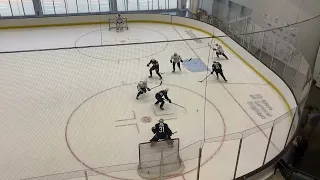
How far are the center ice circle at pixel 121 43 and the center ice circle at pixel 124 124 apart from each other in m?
1.16

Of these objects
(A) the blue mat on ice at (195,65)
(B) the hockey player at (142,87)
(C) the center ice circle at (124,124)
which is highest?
(B) the hockey player at (142,87)

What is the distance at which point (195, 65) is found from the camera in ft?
24.8

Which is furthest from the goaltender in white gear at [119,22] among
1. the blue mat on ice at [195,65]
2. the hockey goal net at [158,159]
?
the hockey goal net at [158,159]

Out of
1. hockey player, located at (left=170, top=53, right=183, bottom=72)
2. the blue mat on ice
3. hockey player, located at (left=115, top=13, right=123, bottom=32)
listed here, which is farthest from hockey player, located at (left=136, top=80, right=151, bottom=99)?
hockey player, located at (left=115, top=13, right=123, bottom=32)

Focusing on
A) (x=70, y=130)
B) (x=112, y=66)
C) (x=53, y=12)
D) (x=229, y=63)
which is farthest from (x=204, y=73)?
(x=53, y=12)

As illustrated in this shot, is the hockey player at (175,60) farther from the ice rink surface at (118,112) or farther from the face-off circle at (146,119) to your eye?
the face-off circle at (146,119)

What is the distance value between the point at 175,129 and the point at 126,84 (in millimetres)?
1901

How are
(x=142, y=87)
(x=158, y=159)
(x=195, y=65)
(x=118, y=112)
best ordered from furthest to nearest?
(x=195, y=65)
(x=142, y=87)
(x=118, y=112)
(x=158, y=159)

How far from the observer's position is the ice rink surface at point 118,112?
14.5 ft

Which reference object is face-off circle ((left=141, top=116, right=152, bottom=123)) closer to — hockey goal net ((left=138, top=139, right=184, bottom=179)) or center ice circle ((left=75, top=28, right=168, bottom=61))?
hockey goal net ((left=138, top=139, right=184, bottom=179))

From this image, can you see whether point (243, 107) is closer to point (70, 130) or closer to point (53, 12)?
point (70, 130)

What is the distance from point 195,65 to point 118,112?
2.74 metres

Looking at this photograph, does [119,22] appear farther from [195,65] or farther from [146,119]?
[146,119]

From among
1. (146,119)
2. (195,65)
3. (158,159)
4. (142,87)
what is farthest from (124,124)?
(195,65)
